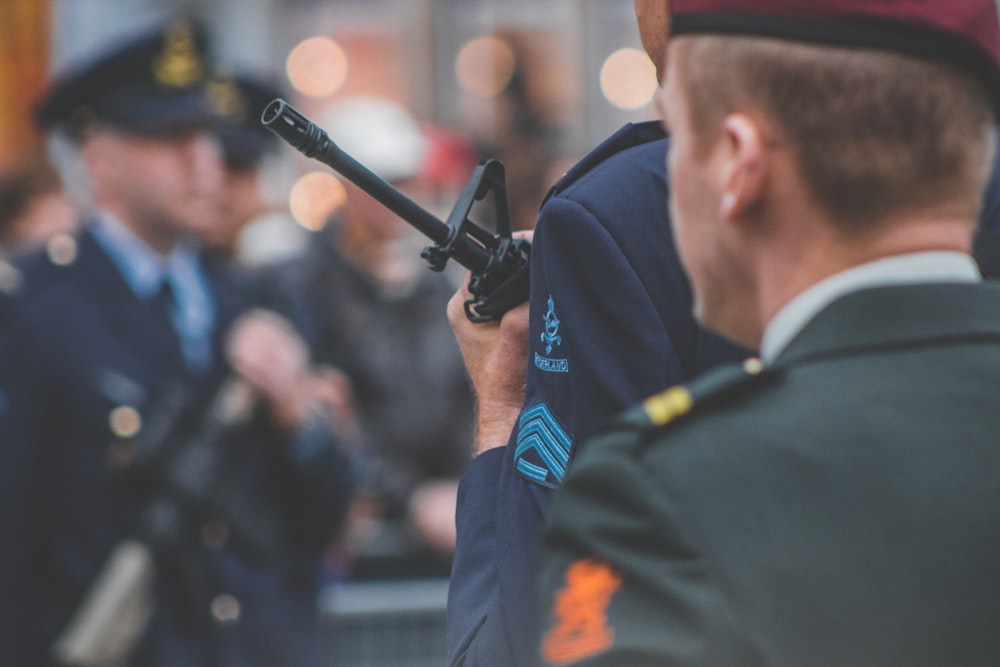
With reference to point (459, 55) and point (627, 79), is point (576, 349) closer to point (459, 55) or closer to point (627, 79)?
point (627, 79)

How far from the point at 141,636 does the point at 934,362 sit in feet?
9.27

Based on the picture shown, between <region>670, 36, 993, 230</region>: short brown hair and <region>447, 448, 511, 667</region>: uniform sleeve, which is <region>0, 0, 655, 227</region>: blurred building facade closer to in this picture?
<region>447, 448, 511, 667</region>: uniform sleeve

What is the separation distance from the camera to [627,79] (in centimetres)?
1174

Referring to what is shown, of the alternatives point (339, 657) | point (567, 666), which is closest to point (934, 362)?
point (567, 666)

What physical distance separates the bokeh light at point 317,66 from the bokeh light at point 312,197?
178cm

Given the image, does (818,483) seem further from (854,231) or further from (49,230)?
(49,230)

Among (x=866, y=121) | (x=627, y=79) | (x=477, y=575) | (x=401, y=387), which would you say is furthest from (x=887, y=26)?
(x=627, y=79)

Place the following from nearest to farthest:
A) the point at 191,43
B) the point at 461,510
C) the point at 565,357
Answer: the point at 565,357 < the point at 461,510 < the point at 191,43

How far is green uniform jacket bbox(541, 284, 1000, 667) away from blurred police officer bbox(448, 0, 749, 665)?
340 millimetres

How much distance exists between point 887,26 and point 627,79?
1061 cm

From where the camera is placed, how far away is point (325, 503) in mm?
4195

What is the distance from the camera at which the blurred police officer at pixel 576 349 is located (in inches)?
64.6

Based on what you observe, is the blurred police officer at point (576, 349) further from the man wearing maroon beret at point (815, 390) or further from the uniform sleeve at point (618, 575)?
the uniform sleeve at point (618, 575)

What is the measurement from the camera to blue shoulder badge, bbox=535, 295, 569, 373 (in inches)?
66.9
